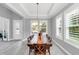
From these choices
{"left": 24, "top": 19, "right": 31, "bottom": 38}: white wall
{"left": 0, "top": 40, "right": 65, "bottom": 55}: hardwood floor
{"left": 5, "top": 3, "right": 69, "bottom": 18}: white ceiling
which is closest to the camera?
{"left": 0, "top": 40, "right": 65, "bottom": 55}: hardwood floor

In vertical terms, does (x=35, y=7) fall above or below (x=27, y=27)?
above

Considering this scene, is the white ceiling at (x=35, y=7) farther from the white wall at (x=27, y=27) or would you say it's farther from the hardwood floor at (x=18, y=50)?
the white wall at (x=27, y=27)

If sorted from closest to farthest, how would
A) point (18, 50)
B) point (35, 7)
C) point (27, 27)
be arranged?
point (18, 50) < point (35, 7) < point (27, 27)

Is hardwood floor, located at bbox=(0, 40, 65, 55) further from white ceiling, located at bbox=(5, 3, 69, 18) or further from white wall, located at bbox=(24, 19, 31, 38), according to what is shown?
white wall, located at bbox=(24, 19, 31, 38)

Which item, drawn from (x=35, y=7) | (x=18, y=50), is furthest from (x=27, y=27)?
(x=18, y=50)

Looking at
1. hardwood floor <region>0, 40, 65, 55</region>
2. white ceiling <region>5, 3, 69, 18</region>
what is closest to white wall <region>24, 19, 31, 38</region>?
white ceiling <region>5, 3, 69, 18</region>

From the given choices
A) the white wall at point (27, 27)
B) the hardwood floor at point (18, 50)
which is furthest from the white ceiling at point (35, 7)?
the white wall at point (27, 27)

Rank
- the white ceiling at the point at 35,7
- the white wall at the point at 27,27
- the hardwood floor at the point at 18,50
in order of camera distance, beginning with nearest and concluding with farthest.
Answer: the hardwood floor at the point at 18,50 < the white ceiling at the point at 35,7 < the white wall at the point at 27,27

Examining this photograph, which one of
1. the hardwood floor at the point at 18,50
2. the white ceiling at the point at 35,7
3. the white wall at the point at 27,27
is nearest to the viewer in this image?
the hardwood floor at the point at 18,50

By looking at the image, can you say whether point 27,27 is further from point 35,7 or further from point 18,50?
point 18,50

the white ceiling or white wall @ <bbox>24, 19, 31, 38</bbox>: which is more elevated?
the white ceiling

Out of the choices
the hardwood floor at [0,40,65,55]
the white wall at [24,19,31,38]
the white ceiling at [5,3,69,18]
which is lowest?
the hardwood floor at [0,40,65,55]

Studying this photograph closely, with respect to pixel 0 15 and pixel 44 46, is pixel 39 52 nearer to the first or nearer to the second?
pixel 44 46

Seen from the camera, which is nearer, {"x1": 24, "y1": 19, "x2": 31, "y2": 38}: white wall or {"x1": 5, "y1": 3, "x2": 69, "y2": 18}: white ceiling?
{"x1": 5, "y1": 3, "x2": 69, "y2": 18}: white ceiling
